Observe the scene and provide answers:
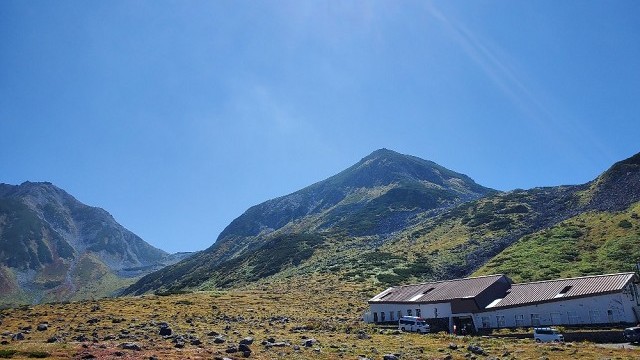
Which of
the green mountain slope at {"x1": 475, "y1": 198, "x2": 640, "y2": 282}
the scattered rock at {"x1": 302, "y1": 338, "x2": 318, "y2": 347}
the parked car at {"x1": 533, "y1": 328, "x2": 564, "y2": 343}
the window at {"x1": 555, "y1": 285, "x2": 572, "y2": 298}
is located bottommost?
the parked car at {"x1": 533, "y1": 328, "x2": 564, "y2": 343}

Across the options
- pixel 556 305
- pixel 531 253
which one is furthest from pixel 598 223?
pixel 556 305

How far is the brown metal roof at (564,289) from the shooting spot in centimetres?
5319

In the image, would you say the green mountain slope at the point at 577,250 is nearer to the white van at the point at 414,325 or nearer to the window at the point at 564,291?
the window at the point at 564,291

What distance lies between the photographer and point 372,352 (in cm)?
3719

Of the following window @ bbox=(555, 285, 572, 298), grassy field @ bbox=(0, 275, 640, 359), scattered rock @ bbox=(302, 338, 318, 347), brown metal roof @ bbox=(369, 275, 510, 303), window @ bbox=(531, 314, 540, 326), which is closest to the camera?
grassy field @ bbox=(0, 275, 640, 359)

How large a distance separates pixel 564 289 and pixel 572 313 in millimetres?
3548

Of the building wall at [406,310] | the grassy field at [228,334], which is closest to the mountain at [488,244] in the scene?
the building wall at [406,310]

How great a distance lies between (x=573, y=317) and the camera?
54.1m

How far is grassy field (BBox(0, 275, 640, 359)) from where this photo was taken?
3312cm

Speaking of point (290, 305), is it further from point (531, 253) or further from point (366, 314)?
point (531, 253)

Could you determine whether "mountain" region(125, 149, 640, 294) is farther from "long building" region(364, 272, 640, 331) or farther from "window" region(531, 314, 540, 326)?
"window" region(531, 314, 540, 326)

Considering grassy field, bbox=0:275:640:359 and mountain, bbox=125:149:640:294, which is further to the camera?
mountain, bbox=125:149:640:294

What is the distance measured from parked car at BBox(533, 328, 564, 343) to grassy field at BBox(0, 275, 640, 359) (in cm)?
133

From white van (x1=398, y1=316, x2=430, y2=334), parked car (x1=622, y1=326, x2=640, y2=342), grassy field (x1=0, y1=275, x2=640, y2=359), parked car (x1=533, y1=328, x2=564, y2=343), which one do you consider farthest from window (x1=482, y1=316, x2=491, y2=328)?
parked car (x1=622, y1=326, x2=640, y2=342)
